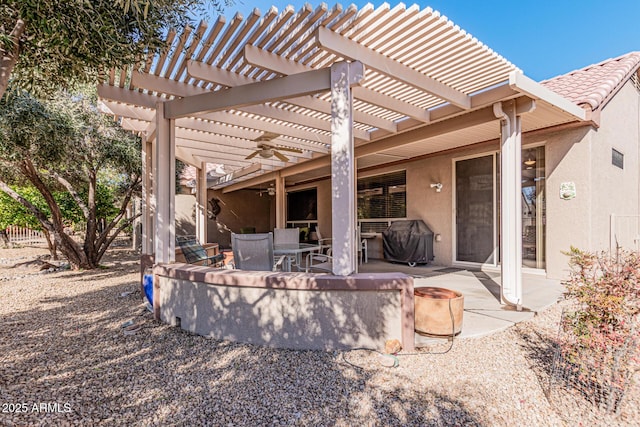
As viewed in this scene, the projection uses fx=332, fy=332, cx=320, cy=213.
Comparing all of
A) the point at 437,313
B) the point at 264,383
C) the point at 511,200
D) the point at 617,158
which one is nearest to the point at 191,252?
the point at 264,383

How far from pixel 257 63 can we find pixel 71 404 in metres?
3.38

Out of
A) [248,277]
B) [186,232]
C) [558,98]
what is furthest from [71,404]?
[186,232]

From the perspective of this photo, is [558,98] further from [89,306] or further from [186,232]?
[186,232]

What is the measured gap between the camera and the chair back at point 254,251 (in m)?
4.45

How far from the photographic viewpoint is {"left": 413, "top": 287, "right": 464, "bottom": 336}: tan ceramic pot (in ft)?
10.9

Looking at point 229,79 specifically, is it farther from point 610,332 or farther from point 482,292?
point 482,292

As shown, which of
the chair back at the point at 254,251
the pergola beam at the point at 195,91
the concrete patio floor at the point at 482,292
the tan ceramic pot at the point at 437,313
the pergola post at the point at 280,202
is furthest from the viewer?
the pergola post at the point at 280,202

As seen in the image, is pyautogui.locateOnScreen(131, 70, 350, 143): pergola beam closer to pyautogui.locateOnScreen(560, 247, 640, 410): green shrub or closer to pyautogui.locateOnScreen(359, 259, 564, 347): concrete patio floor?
pyautogui.locateOnScreen(359, 259, 564, 347): concrete patio floor

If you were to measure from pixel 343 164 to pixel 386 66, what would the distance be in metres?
1.29

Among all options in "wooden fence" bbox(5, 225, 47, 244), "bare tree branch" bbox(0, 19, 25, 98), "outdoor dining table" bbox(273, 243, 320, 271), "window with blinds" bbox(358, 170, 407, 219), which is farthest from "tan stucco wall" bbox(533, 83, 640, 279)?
"wooden fence" bbox(5, 225, 47, 244)

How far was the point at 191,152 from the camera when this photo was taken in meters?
7.61

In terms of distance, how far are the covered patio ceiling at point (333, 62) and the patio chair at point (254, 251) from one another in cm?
171

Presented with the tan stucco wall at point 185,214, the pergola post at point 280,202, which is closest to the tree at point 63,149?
the tan stucco wall at point 185,214

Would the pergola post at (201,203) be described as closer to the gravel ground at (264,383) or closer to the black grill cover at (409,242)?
the gravel ground at (264,383)
